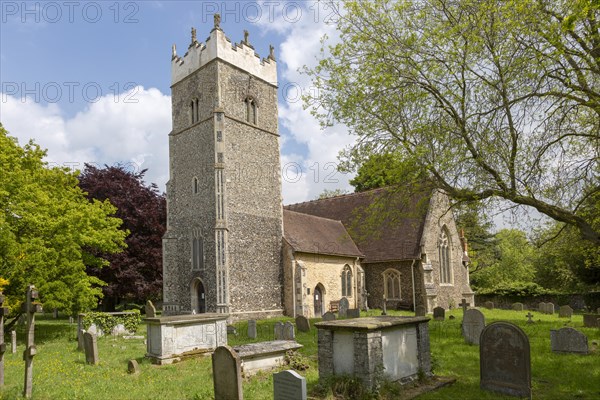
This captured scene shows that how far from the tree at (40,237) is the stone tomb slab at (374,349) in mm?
10383

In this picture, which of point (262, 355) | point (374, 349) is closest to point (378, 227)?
point (262, 355)

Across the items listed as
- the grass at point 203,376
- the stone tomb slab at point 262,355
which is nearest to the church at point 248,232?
the grass at point 203,376

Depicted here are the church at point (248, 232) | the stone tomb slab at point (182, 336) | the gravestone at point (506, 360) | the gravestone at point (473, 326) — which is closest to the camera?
the gravestone at point (506, 360)

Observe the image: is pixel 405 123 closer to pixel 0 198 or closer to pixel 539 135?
pixel 539 135

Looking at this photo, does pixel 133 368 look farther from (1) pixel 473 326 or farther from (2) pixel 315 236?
(2) pixel 315 236

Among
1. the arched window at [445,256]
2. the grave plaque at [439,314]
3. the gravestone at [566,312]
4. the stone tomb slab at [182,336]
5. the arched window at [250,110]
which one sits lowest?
the gravestone at [566,312]

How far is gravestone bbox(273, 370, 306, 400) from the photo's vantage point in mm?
5824

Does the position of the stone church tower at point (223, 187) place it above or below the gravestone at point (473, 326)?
above

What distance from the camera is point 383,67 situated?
11859mm

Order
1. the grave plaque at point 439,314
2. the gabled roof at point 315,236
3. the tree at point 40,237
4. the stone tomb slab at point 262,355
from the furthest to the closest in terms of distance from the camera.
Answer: the gabled roof at point 315,236, the grave plaque at point 439,314, the tree at point 40,237, the stone tomb slab at point 262,355

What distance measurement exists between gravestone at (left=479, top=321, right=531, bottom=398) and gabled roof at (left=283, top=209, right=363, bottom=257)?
1556 centimetres

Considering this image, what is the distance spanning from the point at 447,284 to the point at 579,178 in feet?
55.9

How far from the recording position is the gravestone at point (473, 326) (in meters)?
11.9

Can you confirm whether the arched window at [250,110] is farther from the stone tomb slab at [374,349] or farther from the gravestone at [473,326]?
the stone tomb slab at [374,349]
